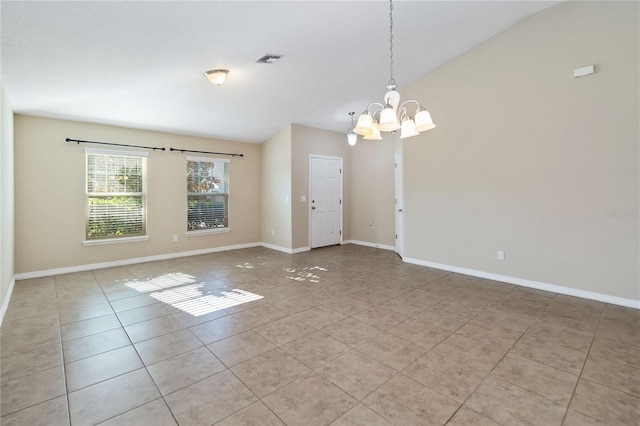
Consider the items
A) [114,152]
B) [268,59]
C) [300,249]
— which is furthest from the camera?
[300,249]

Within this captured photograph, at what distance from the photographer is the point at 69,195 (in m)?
4.75

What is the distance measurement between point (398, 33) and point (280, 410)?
13.0 ft

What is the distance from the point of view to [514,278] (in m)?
4.07

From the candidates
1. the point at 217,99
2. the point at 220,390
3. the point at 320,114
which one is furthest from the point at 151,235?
the point at 220,390

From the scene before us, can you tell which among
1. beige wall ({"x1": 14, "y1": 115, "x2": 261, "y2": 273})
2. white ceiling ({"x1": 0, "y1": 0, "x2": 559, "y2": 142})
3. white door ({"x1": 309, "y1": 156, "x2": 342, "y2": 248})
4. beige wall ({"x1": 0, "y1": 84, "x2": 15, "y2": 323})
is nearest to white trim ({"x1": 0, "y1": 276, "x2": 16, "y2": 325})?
beige wall ({"x1": 0, "y1": 84, "x2": 15, "y2": 323})

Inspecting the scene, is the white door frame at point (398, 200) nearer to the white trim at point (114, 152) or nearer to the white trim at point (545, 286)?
the white trim at point (545, 286)

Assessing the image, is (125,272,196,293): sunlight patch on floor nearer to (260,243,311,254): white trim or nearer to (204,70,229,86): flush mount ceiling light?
(260,243,311,254): white trim

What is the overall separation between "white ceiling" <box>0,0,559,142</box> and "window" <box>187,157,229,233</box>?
1048 millimetres

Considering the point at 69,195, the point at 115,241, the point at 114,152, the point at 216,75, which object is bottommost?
the point at 115,241

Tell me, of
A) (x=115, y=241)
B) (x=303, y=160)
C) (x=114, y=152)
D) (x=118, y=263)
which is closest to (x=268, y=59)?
Answer: (x=303, y=160)

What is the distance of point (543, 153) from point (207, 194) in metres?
5.81

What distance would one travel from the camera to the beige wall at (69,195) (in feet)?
14.4

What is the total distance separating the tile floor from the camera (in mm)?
1727

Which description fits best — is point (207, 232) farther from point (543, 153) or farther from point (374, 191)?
point (543, 153)
